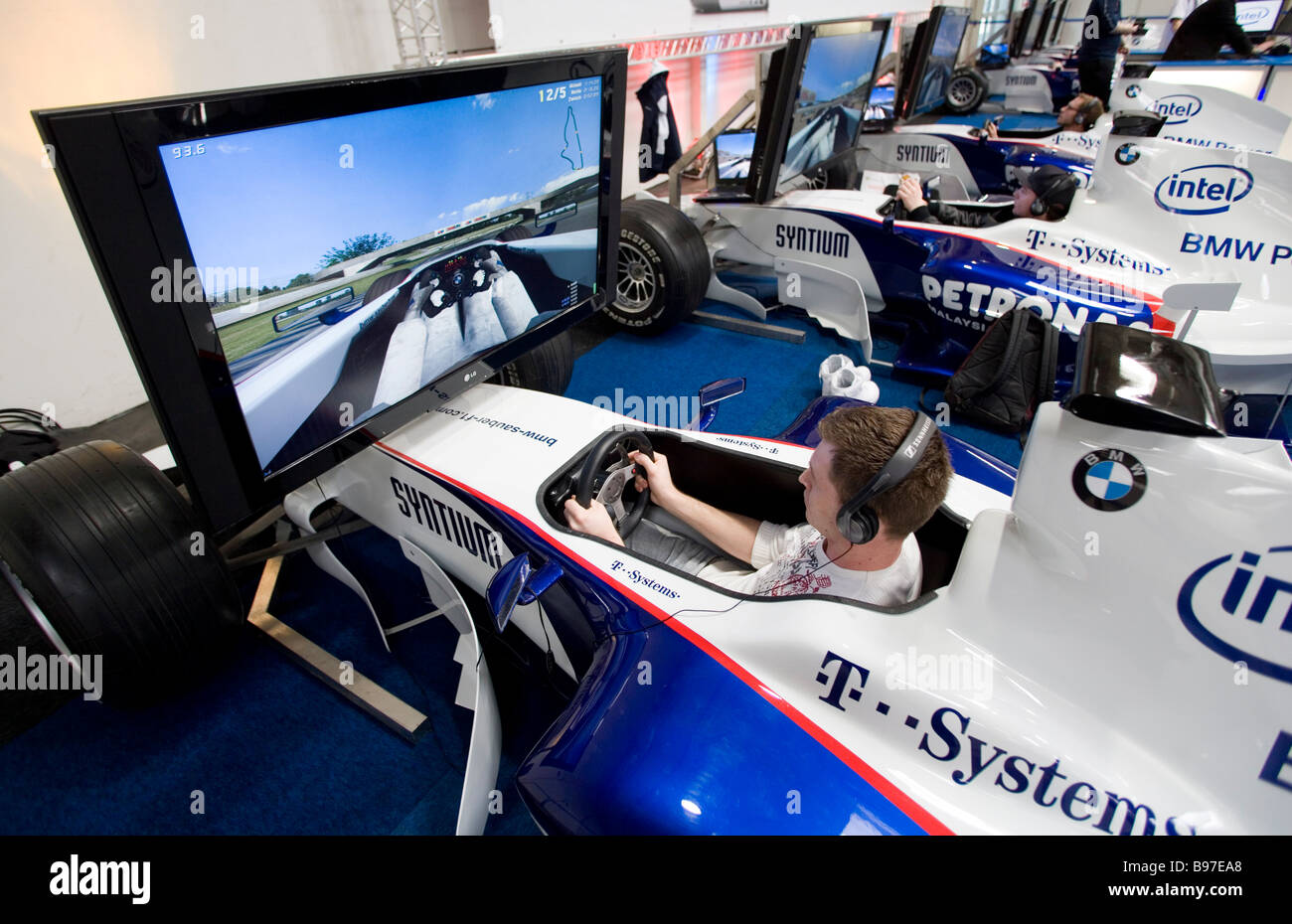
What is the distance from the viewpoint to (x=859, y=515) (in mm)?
1307

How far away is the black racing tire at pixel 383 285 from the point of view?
1734 mm

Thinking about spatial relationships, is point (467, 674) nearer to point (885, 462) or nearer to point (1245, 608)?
point (885, 462)

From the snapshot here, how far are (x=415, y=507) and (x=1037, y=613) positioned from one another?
171cm

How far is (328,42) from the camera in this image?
383 cm

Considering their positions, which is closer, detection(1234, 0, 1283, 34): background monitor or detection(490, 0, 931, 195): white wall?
detection(490, 0, 931, 195): white wall

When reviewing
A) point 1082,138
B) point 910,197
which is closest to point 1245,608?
point 910,197

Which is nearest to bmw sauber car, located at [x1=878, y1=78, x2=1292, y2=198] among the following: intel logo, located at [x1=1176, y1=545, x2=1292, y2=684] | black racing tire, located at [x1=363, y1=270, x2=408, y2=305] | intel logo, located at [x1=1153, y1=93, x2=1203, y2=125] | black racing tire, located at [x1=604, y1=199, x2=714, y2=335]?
intel logo, located at [x1=1153, y1=93, x2=1203, y2=125]

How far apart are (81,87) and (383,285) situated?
8.66 feet

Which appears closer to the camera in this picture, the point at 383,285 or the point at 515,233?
the point at 383,285

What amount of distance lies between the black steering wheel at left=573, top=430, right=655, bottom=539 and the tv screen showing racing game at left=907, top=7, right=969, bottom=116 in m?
5.66

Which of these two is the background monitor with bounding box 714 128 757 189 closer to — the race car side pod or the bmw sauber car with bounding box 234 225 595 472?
the bmw sauber car with bounding box 234 225 595 472

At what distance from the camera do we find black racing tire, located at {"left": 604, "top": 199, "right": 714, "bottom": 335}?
12.9ft

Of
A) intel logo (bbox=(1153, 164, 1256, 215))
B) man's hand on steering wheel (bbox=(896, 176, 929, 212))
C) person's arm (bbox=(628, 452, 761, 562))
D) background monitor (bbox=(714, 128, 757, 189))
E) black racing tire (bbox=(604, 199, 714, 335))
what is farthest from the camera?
background monitor (bbox=(714, 128, 757, 189))

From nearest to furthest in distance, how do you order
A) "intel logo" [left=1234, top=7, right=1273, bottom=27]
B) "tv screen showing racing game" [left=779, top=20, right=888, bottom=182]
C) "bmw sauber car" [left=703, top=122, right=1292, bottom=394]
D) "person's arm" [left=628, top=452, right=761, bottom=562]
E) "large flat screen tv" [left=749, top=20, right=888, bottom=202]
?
1. "person's arm" [left=628, top=452, right=761, bottom=562]
2. "bmw sauber car" [left=703, top=122, right=1292, bottom=394]
3. "large flat screen tv" [left=749, top=20, right=888, bottom=202]
4. "tv screen showing racing game" [left=779, top=20, right=888, bottom=182]
5. "intel logo" [left=1234, top=7, right=1273, bottom=27]
